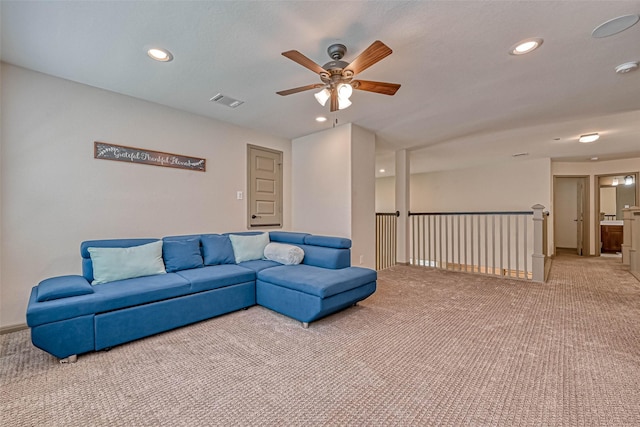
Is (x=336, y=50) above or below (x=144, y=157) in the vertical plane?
above

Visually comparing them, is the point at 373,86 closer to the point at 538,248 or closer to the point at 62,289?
the point at 62,289

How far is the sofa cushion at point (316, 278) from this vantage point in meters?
2.54

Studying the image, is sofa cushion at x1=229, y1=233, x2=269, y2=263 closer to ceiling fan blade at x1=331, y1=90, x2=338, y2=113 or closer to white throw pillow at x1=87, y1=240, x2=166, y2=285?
white throw pillow at x1=87, y1=240, x2=166, y2=285

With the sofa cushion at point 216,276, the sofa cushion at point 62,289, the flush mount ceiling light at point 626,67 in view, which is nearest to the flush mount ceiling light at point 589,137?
the flush mount ceiling light at point 626,67

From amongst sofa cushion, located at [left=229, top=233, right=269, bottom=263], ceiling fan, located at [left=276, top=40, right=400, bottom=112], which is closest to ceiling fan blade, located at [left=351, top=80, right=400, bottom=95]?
ceiling fan, located at [left=276, top=40, right=400, bottom=112]

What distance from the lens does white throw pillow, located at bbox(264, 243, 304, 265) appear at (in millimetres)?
3369

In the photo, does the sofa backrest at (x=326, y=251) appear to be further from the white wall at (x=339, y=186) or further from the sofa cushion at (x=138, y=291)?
the sofa cushion at (x=138, y=291)

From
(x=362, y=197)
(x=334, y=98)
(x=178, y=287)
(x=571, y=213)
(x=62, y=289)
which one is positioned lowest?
(x=178, y=287)

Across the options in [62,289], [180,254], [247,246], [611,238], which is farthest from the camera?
[611,238]

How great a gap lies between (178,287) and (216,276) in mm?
385

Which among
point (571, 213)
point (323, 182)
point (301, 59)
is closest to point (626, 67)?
point (301, 59)

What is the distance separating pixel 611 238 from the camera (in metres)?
7.07

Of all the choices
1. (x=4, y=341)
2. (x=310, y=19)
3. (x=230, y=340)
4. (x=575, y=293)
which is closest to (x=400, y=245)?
(x=575, y=293)

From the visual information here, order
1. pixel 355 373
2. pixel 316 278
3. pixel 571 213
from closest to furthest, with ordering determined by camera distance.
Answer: pixel 355 373, pixel 316 278, pixel 571 213
